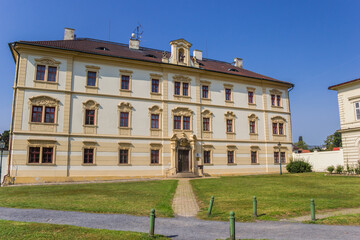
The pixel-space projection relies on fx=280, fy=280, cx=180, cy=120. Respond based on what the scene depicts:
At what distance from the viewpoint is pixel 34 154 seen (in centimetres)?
2314

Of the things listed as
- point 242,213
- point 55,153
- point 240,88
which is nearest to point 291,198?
point 242,213

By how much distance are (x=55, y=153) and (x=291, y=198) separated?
1917cm

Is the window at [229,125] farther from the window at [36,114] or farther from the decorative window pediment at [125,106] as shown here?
the window at [36,114]

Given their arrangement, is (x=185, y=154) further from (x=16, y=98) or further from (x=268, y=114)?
(x=16, y=98)

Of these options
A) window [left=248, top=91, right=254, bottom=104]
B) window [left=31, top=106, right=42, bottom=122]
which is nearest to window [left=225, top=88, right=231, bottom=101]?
window [left=248, top=91, right=254, bottom=104]

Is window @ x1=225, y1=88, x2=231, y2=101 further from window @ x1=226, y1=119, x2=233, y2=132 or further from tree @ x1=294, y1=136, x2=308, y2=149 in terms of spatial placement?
tree @ x1=294, y1=136, x2=308, y2=149

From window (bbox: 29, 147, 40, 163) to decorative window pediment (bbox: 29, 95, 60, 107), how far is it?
382 centimetres

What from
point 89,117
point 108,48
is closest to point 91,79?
point 89,117

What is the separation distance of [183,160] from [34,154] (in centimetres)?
1348

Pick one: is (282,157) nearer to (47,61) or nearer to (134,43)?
(134,43)

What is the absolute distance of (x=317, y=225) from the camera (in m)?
7.98

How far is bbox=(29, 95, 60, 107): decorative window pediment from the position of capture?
78.1ft

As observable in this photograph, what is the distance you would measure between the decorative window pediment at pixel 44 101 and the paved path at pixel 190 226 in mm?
16235

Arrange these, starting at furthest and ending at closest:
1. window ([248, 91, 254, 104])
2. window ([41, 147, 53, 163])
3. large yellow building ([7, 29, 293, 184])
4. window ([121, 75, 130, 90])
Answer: window ([248, 91, 254, 104]), window ([121, 75, 130, 90]), large yellow building ([7, 29, 293, 184]), window ([41, 147, 53, 163])
